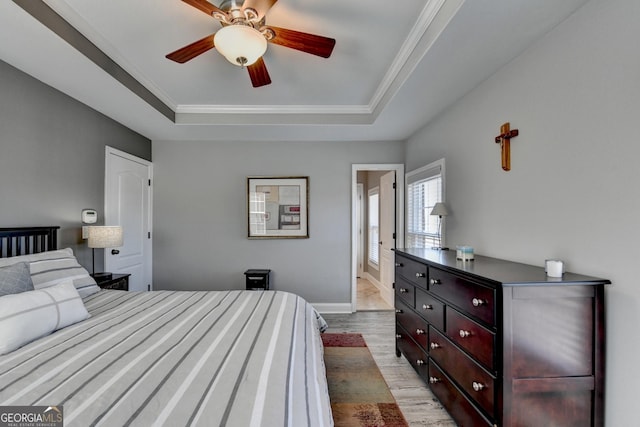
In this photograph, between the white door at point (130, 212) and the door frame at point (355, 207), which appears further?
the door frame at point (355, 207)

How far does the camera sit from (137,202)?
3.85 meters

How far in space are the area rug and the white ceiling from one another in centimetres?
248

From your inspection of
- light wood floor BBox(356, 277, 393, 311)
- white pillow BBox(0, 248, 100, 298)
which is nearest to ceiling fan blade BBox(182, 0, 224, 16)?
white pillow BBox(0, 248, 100, 298)

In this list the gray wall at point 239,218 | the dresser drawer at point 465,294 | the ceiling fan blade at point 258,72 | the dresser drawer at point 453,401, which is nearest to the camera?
the dresser drawer at point 465,294

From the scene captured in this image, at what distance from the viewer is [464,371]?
176 centimetres

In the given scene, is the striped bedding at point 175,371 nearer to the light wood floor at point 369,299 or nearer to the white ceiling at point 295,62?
the white ceiling at point 295,62

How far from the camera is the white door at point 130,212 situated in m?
3.36

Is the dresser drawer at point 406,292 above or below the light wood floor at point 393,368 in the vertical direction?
above

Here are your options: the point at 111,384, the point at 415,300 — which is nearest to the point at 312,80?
A: the point at 415,300

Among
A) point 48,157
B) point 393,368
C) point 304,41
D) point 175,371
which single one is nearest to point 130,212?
point 48,157

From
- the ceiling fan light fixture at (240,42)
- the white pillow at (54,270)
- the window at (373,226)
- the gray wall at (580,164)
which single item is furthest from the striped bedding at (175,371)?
the window at (373,226)

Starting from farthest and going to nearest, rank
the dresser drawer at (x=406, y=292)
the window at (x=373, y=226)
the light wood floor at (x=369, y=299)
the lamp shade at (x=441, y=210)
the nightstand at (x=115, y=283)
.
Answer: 1. the window at (x=373, y=226)
2. the light wood floor at (x=369, y=299)
3. the lamp shade at (x=441, y=210)
4. the nightstand at (x=115, y=283)
5. the dresser drawer at (x=406, y=292)

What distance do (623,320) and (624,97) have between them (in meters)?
1.03

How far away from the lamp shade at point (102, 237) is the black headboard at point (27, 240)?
25 cm
